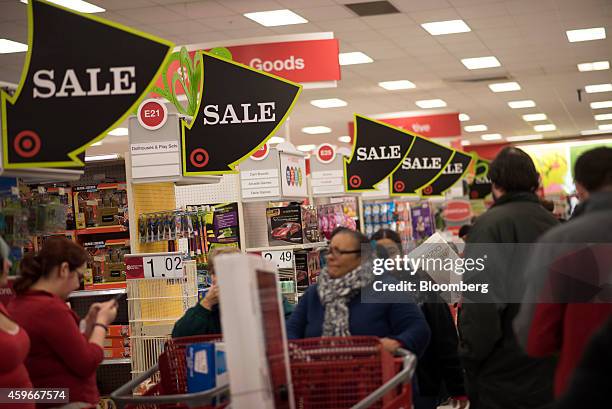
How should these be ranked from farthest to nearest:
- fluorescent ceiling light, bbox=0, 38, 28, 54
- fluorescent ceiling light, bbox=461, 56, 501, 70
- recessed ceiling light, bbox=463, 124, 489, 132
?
recessed ceiling light, bbox=463, 124, 489, 132, fluorescent ceiling light, bbox=461, 56, 501, 70, fluorescent ceiling light, bbox=0, 38, 28, 54

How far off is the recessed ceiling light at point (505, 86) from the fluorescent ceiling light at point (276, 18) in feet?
23.5

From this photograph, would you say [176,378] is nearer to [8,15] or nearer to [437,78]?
[8,15]

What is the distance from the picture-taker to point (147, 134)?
577 cm

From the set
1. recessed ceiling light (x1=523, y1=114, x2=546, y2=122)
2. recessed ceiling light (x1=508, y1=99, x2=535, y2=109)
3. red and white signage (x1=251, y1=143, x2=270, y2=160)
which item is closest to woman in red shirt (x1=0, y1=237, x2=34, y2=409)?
red and white signage (x1=251, y1=143, x2=270, y2=160)

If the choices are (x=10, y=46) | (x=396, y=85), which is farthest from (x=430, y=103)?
(x=10, y=46)

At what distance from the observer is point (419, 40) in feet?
41.0

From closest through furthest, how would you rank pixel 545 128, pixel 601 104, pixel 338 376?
pixel 338 376, pixel 601 104, pixel 545 128

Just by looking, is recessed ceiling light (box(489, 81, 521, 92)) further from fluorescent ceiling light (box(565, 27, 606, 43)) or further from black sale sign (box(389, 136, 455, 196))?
black sale sign (box(389, 136, 455, 196))

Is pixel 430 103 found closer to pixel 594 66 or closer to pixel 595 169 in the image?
pixel 594 66

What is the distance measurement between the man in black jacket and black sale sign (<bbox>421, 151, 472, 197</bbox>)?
346 inches

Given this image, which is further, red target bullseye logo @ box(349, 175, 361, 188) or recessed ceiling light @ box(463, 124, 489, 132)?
recessed ceiling light @ box(463, 124, 489, 132)

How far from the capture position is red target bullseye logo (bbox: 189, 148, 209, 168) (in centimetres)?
557

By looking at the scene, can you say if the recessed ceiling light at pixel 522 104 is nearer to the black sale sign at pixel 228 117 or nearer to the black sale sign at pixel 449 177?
the black sale sign at pixel 449 177

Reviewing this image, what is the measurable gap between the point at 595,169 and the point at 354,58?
1057 cm
